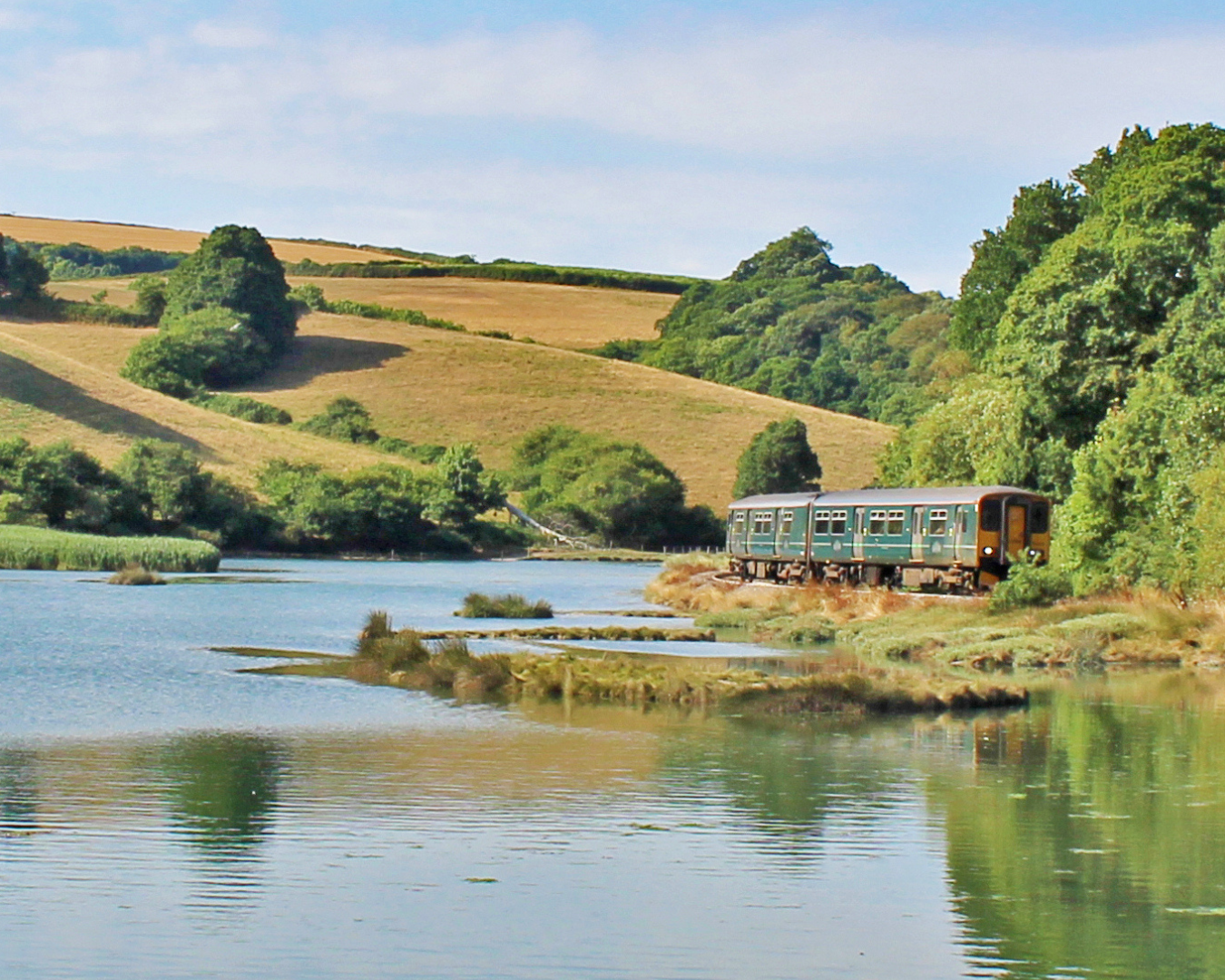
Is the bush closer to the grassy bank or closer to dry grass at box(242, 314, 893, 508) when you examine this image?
the grassy bank

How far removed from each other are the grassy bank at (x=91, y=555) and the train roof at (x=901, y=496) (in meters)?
20.5

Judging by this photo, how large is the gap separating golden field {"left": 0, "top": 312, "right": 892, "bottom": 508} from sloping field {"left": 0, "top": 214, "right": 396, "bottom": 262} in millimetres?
28689

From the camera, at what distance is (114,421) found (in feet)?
303

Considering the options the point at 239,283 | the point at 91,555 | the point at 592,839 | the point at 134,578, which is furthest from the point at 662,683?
the point at 239,283

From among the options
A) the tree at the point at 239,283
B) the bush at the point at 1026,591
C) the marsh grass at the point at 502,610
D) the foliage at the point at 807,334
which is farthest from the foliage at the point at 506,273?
the bush at the point at 1026,591

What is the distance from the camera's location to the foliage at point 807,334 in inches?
4931

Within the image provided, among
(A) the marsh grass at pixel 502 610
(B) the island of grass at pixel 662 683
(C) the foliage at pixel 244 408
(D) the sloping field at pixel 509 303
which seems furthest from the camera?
(D) the sloping field at pixel 509 303

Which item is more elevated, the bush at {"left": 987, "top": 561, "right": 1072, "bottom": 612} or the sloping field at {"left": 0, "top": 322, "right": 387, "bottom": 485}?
the sloping field at {"left": 0, "top": 322, "right": 387, "bottom": 485}

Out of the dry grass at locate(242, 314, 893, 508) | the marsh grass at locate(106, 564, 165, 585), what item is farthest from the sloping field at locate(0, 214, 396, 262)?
the marsh grass at locate(106, 564, 165, 585)

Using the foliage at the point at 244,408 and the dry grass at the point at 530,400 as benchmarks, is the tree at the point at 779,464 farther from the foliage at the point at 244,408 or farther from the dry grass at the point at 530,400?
the foliage at the point at 244,408

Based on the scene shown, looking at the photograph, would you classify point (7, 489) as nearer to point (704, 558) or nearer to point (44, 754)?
point (704, 558)

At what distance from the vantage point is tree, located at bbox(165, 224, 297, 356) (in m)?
120

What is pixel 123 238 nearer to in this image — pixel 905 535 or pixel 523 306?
pixel 523 306

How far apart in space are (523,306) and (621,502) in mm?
56250
